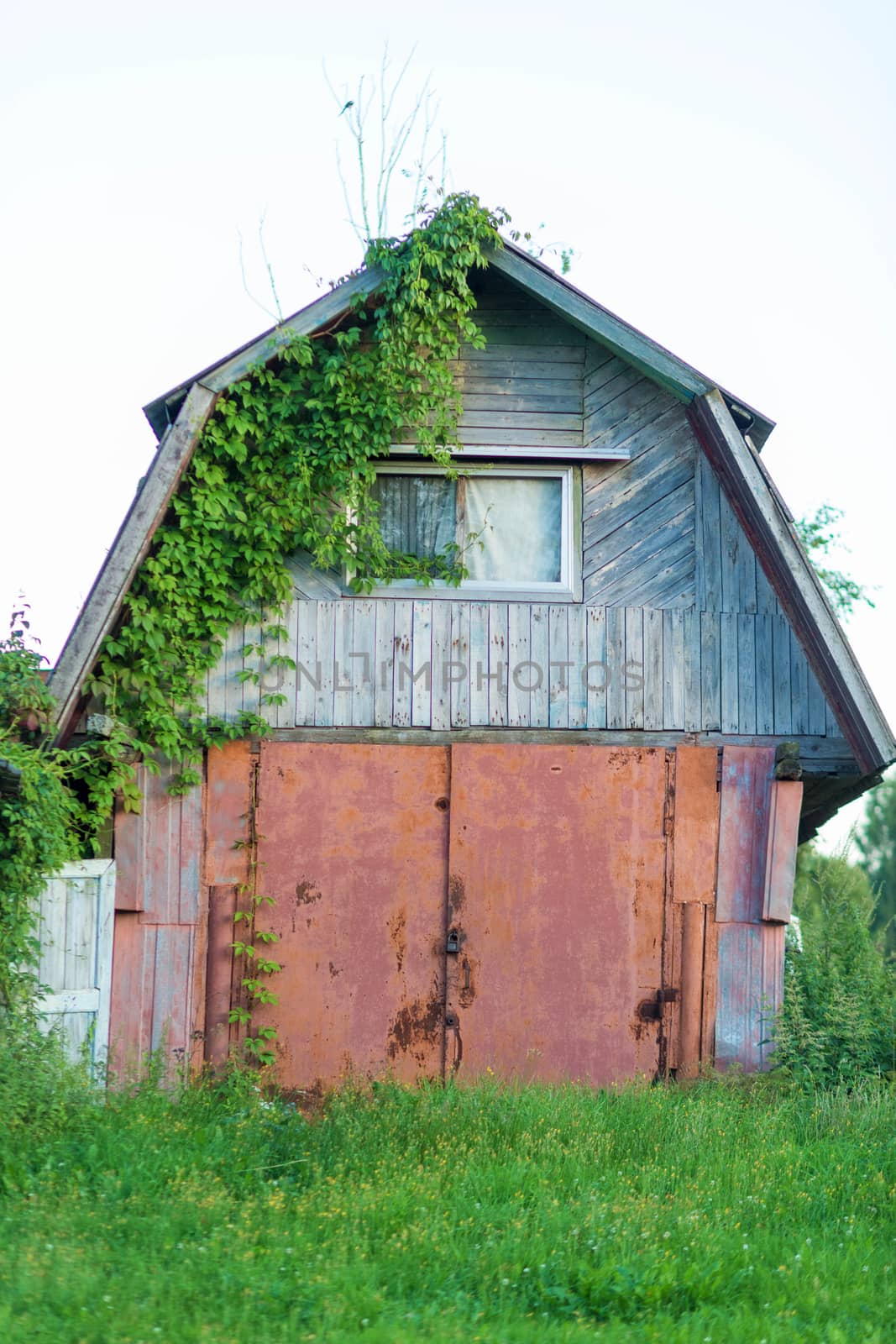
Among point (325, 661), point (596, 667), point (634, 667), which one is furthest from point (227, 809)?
point (634, 667)

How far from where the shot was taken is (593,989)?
884 centimetres

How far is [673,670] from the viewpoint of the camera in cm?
912

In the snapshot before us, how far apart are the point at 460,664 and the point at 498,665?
265mm

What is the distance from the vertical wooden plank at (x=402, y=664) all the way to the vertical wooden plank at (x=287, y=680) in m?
0.70

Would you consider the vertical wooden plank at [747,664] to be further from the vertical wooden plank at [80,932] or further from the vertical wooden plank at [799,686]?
the vertical wooden plank at [80,932]

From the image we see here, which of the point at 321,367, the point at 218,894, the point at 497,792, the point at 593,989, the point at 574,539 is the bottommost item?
the point at 593,989

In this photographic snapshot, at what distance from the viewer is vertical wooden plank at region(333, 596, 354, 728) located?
9070 millimetres

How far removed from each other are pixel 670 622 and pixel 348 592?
7.49 ft

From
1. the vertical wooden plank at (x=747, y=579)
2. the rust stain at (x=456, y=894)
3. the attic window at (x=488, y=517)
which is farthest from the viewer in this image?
the attic window at (x=488, y=517)

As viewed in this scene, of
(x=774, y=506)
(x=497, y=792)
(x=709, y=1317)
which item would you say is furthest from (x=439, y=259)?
(x=709, y=1317)

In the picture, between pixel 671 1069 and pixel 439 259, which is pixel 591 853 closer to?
pixel 671 1069

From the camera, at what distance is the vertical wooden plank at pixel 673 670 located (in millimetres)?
9062

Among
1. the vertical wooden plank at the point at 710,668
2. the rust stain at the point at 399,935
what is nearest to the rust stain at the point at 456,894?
the rust stain at the point at 399,935

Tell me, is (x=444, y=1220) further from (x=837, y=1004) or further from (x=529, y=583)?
(x=529, y=583)
